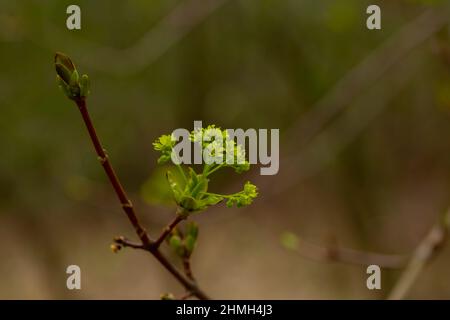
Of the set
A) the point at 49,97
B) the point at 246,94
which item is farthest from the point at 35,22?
the point at 246,94

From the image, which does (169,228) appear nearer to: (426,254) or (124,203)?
(124,203)

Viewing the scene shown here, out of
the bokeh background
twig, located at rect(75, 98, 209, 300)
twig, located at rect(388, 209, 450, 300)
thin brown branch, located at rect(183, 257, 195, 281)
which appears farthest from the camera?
the bokeh background

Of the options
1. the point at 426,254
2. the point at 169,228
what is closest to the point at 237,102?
the point at 426,254

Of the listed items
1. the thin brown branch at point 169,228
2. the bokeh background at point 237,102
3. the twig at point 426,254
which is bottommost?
the thin brown branch at point 169,228

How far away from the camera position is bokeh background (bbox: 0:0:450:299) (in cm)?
308

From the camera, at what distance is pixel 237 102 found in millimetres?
3660

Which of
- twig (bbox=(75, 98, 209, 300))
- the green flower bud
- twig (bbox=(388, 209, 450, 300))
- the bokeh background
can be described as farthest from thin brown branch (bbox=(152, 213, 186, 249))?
the bokeh background

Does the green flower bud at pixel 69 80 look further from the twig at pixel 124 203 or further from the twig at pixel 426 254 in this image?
the twig at pixel 426 254

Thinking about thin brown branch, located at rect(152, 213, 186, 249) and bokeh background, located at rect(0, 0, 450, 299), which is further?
bokeh background, located at rect(0, 0, 450, 299)

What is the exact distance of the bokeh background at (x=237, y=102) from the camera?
3081mm

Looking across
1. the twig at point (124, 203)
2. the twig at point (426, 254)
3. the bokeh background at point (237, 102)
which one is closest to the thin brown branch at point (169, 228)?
the twig at point (124, 203)

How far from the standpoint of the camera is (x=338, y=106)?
8.80 ft

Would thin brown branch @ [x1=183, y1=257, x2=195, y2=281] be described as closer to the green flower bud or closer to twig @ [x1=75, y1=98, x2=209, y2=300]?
twig @ [x1=75, y1=98, x2=209, y2=300]
